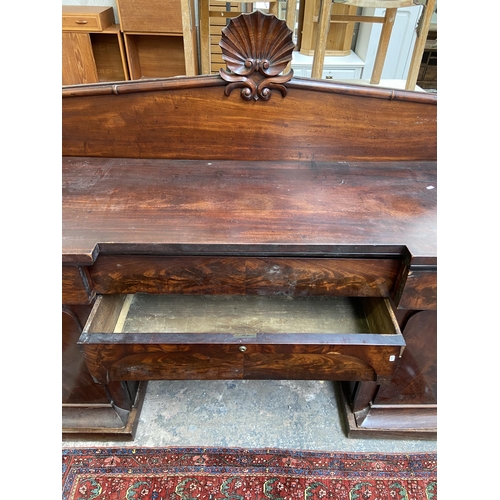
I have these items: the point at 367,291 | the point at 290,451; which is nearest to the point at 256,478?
the point at 290,451

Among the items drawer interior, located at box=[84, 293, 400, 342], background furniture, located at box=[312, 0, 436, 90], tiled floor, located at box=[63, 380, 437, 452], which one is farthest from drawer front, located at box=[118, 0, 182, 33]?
tiled floor, located at box=[63, 380, 437, 452]

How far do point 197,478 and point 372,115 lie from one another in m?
0.99

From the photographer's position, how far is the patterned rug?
0.88 metres

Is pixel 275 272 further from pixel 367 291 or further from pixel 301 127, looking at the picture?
pixel 301 127

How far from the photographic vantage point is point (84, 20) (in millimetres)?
1763

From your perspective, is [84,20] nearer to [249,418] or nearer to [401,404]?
[249,418]

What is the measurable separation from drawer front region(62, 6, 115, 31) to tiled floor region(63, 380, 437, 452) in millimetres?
1710

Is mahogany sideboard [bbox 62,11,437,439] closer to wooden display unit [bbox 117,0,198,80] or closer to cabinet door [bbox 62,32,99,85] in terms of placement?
wooden display unit [bbox 117,0,198,80]

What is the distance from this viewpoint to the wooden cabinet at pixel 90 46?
1.78 metres

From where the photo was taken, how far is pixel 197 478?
90 centimetres

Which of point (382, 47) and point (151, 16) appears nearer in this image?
point (382, 47)

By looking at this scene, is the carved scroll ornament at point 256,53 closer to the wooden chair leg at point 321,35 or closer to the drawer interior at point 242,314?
the wooden chair leg at point 321,35

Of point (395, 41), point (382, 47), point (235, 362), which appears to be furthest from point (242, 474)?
point (395, 41)

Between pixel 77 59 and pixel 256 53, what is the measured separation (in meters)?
1.54
